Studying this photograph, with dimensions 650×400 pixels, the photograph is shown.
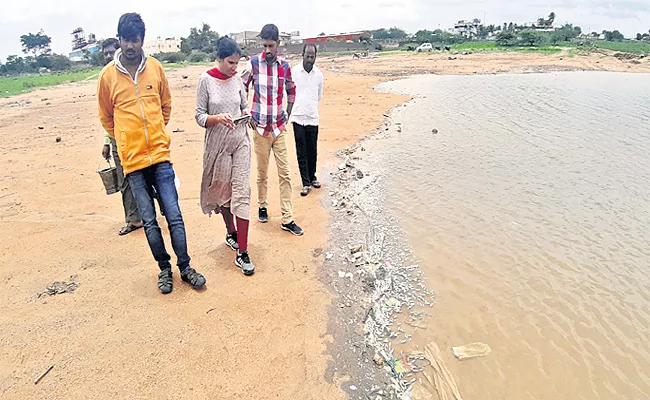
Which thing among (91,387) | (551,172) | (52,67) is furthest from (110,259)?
(52,67)

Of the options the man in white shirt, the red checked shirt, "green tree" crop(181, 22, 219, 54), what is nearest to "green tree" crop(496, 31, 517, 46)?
"green tree" crop(181, 22, 219, 54)

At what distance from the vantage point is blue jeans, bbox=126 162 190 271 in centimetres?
326

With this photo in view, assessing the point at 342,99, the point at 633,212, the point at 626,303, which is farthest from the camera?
the point at 342,99

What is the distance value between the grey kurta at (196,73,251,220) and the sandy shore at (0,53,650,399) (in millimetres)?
682


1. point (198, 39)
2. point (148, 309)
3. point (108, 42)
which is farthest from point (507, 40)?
point (148, 309)

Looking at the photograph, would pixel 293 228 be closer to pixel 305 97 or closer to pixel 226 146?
pixel 226 146

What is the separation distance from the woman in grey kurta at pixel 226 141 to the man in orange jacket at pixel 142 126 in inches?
14.3

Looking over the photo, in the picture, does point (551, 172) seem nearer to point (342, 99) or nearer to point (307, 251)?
point (307, 251)

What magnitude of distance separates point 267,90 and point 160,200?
1.59 metres

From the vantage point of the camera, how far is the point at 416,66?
3191 cm

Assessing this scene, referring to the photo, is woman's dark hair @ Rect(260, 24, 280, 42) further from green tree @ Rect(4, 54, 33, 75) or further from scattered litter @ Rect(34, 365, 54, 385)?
green tree @ Rect(4, 54, 33, 75)

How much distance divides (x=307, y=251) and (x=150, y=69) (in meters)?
2.15

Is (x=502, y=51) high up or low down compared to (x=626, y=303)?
up

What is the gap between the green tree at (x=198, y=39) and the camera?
62.1m
